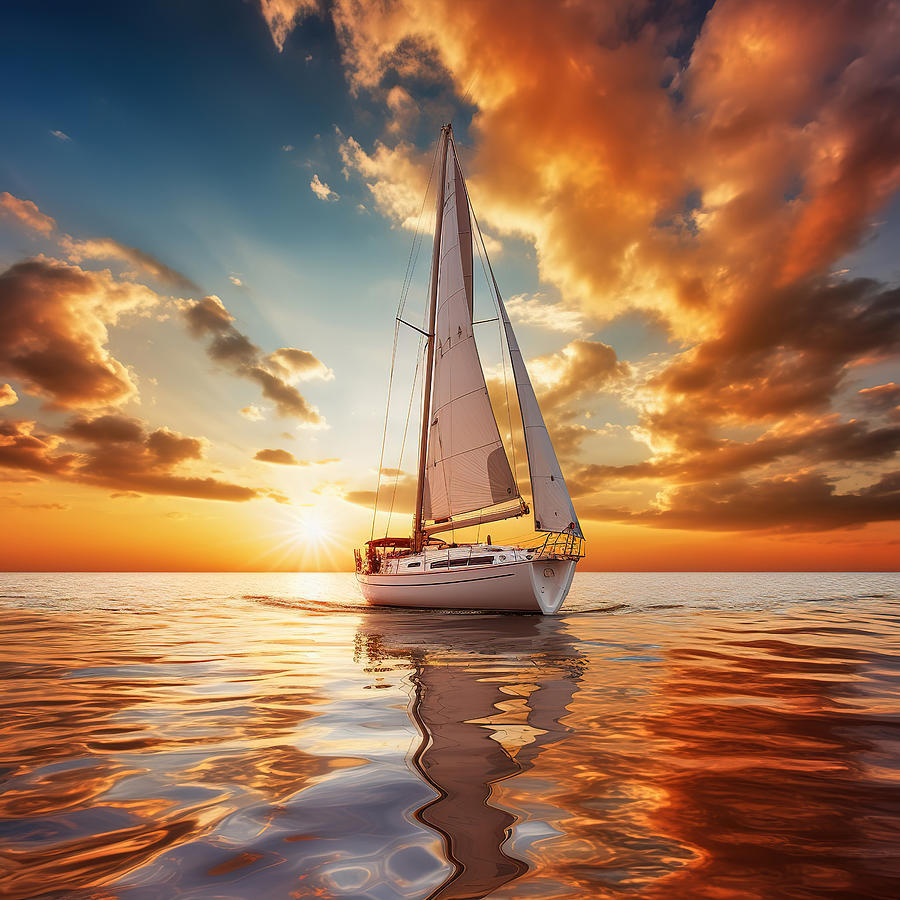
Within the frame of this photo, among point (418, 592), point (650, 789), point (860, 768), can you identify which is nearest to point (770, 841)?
point (650, 789)

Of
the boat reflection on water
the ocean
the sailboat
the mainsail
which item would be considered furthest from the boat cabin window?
the ocean

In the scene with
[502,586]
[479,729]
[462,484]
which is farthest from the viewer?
[462,484]

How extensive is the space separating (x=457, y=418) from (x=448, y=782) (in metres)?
23.9

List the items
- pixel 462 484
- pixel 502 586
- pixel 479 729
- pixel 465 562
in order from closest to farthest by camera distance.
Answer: pixel 479 729, pixel 502 586, pixel 465 562, pixel 462 484

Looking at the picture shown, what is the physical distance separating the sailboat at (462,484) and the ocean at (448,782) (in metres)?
12.3

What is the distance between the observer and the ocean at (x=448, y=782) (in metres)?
2.72

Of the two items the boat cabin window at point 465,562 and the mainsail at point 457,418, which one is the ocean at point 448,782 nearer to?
the boat cabin window at point 465,562

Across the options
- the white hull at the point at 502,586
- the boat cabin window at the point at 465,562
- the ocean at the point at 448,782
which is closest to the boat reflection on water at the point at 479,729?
the ocean at the point at 448,782

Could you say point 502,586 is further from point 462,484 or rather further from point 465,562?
point 462,484

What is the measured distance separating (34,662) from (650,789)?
11742 millimetres

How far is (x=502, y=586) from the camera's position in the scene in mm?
21906

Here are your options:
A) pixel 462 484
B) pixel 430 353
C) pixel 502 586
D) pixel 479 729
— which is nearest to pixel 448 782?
pixel 479 729

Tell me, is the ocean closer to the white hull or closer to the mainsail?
the white hull

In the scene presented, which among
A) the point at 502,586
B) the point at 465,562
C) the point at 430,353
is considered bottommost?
the point at 502,586
